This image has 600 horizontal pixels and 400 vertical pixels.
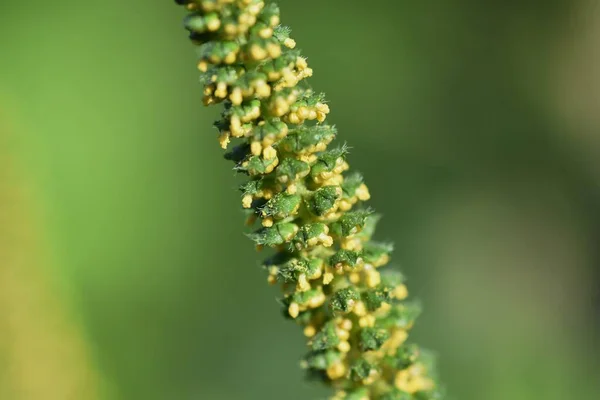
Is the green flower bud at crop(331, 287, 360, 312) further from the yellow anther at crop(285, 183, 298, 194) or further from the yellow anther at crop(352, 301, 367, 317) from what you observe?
the yellow anther at crop(285, 183, 298, 194)

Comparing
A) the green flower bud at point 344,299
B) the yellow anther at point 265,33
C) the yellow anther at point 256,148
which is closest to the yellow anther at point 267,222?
the yellow anther at point 256,148

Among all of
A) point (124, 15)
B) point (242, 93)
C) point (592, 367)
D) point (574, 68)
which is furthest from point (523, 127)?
point (242, 93)

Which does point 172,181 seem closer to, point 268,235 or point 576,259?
point 576,259

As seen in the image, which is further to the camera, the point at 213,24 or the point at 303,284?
the point at 303,284

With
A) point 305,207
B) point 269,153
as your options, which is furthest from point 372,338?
point 269,153

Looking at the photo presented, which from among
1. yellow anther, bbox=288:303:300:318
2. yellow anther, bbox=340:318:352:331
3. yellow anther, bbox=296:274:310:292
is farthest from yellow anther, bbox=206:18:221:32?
yellow anther, bbox=340:318:352:331

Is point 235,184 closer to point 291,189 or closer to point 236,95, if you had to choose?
point 291,189
